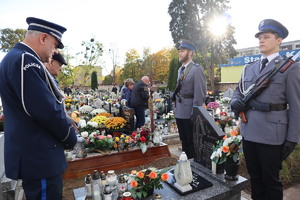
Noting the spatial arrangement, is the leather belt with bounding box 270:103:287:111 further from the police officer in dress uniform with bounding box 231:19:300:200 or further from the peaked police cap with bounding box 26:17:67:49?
the peaked police cap with bounding box 26:17:67:49

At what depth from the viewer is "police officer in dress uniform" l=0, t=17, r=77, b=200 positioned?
5.41 feet

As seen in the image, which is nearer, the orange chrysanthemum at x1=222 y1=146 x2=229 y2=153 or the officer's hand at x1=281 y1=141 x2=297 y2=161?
the officer's hand at x1=281 y1=141 x2=297 y2=161

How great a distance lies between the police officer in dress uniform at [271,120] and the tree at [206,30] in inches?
935

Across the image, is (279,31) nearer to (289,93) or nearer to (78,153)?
(289,93)

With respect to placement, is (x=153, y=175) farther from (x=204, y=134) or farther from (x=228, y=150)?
(x=204, y=134)

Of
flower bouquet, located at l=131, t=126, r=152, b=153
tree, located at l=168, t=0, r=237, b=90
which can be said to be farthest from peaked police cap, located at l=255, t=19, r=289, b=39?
tree, located at l=168, t=0, r=237, b=90

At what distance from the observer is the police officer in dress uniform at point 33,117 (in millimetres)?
1647

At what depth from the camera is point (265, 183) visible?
8.14 ft

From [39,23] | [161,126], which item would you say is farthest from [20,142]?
[161,126]

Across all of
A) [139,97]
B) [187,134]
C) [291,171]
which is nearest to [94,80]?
[139,97]

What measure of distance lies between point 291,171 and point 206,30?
2368 cm

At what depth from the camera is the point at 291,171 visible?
12.7ft

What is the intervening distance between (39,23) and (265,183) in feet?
9.74

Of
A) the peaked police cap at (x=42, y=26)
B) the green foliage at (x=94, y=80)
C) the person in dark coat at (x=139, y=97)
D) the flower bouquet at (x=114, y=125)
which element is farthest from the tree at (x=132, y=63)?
the peaked police cap at (x=42, y=26)
